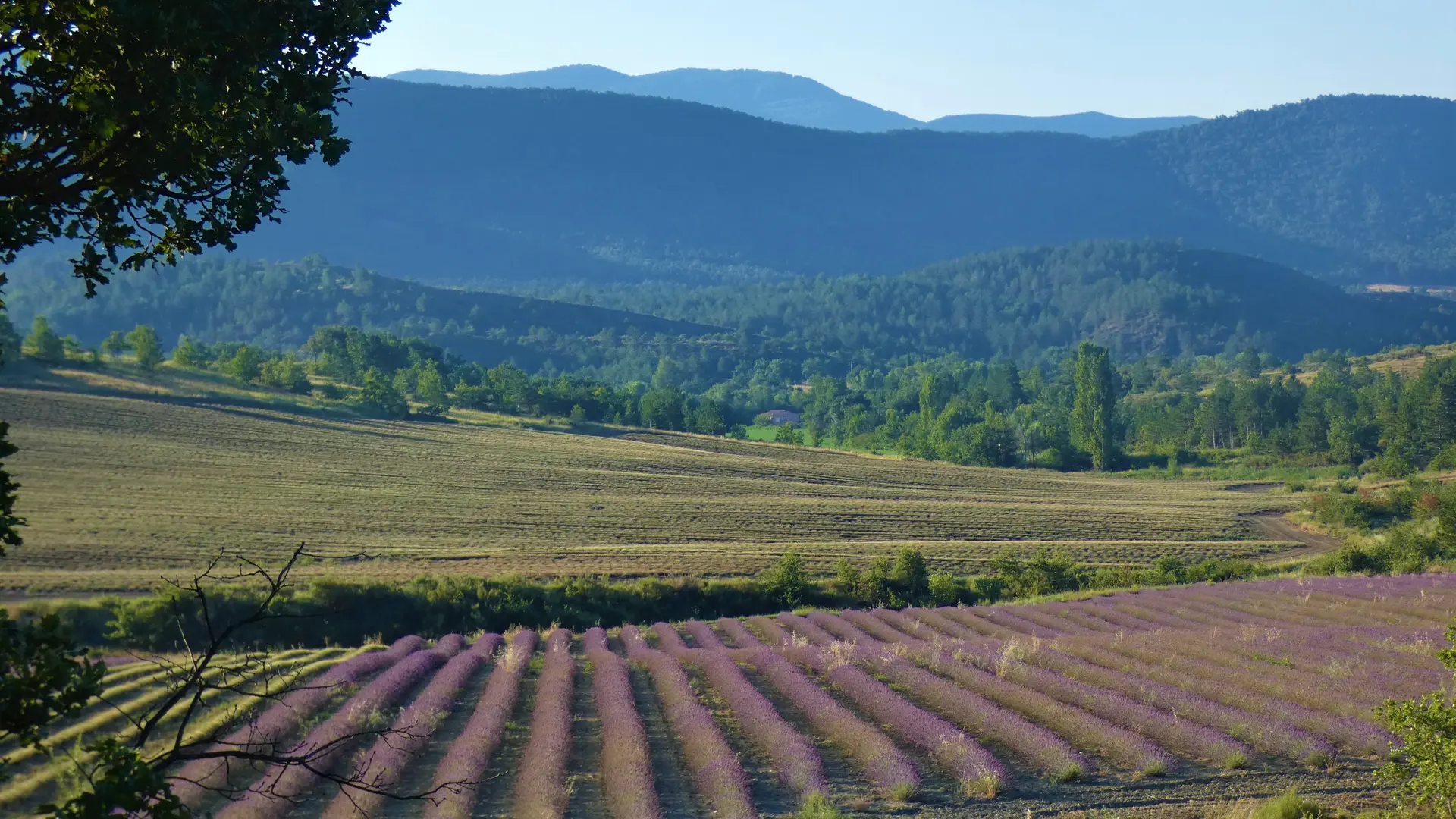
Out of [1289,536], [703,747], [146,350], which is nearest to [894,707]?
[703,747]

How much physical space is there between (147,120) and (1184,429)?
144596mm

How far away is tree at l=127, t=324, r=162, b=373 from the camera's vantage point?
103 metres

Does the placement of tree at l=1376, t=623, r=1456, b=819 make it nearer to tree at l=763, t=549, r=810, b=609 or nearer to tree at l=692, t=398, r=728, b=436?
tree at l=763, t=549, r=810, b=609

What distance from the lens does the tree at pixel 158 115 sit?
5.12 meters

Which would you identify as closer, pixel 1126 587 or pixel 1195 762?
pixel 1195 762

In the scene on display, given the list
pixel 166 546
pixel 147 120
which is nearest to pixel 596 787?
pixel 147 120

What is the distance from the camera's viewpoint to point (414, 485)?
76.2 m

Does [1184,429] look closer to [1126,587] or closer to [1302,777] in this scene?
[1126,587]

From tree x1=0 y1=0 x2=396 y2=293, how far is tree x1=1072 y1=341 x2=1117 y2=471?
126 meters

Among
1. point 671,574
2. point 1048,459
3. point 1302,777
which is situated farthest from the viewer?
point 1048,459

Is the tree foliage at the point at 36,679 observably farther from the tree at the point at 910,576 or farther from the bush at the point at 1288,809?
the tree at the point at 910,576

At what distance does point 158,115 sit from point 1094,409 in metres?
130

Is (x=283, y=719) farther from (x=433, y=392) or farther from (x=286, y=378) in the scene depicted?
(x=433, y=392)

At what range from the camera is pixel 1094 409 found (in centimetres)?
12719
